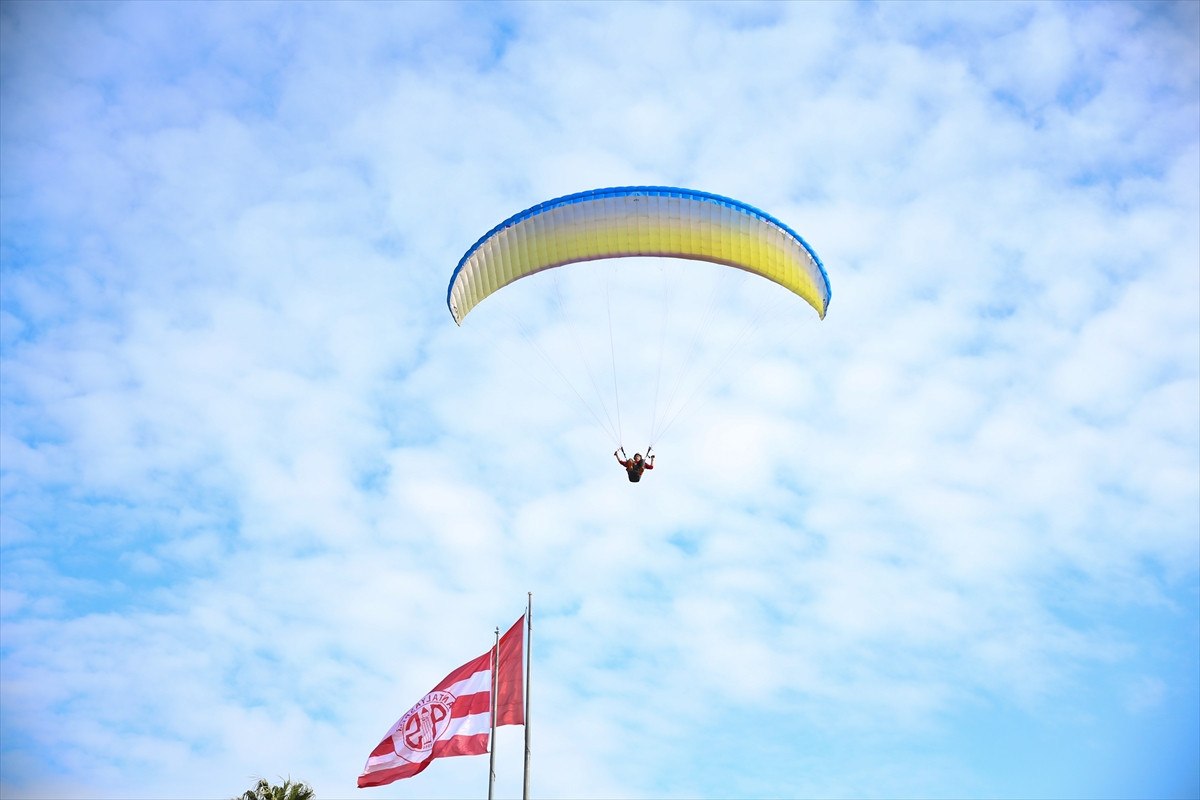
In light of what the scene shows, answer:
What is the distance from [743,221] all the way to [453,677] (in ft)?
44.5

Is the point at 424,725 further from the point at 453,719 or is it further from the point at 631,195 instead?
the point at 631,195

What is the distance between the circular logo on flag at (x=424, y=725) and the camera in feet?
95.3

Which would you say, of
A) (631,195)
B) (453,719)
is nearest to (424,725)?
(453,719)

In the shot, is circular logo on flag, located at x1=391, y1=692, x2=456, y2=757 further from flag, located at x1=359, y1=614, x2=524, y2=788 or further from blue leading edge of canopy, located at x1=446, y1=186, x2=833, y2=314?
blue leading edge of canopy, located at x1=446, y1=186, x2=833, y2=314

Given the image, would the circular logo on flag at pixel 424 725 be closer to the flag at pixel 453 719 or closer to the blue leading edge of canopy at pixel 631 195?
the flag at pixel 453 719

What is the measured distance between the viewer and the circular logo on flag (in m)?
29.0

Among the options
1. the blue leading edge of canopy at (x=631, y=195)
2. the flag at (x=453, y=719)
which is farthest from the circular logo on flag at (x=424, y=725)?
the blue leading edge of canopy at (x=631, y=195)

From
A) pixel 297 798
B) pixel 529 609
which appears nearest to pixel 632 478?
pixel 529 609

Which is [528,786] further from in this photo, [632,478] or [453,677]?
[632,478]

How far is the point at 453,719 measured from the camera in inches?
1144

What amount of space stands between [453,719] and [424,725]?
2.40 feet

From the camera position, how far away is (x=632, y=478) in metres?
34.4

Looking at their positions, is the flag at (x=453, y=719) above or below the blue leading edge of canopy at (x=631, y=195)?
below

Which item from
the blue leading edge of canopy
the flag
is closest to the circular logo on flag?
the flag
